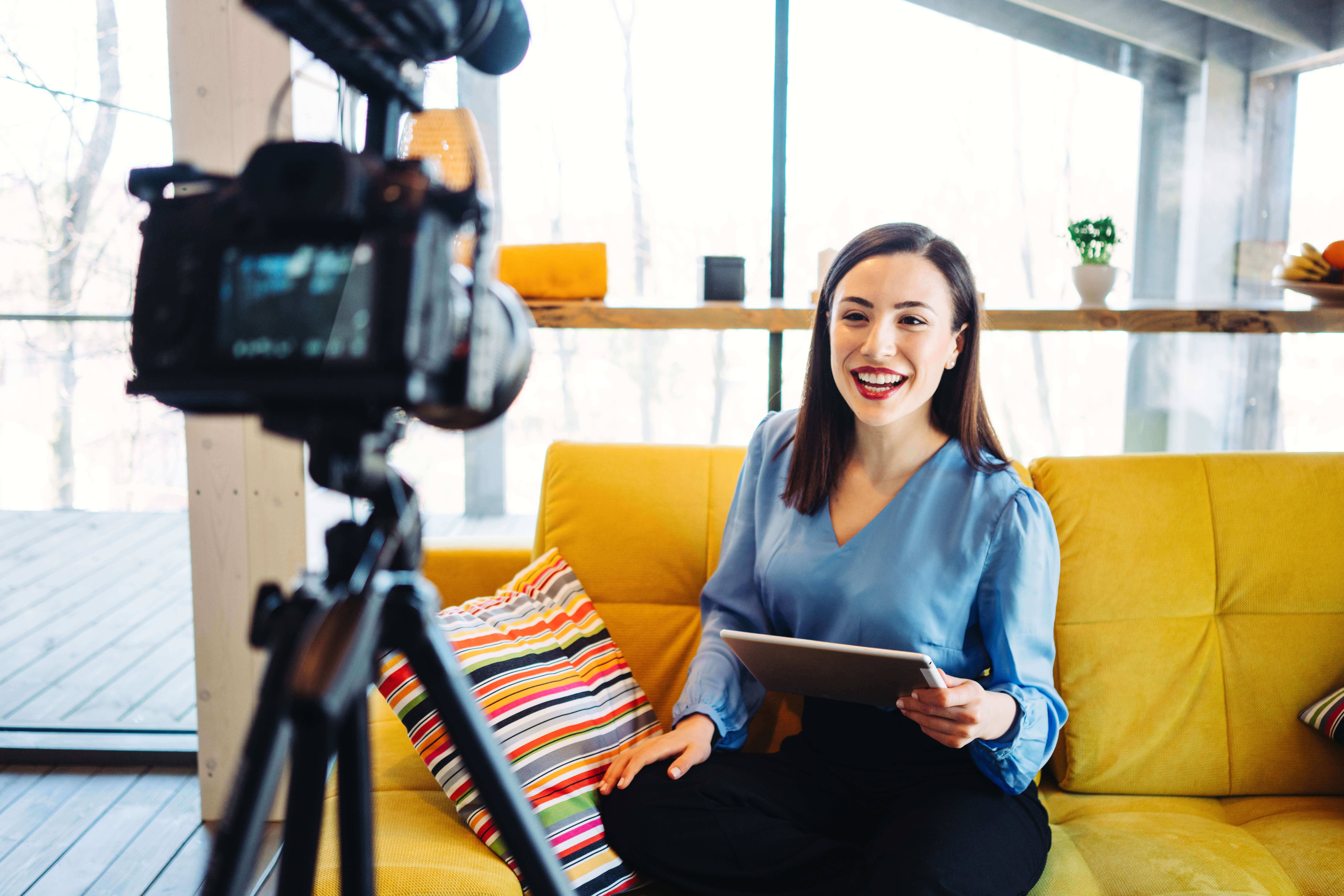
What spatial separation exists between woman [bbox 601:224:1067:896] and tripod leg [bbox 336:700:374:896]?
0.63 meters

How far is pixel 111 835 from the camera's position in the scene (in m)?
1.94

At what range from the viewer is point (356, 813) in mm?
637

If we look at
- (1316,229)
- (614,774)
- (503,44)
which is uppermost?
(1316,229)

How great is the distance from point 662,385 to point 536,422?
431 mm

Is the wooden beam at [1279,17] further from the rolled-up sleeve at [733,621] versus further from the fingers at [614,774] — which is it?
the fingers at [614,774]

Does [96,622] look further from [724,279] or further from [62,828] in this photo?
[724,279]

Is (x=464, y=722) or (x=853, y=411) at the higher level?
(x=853, y=411)

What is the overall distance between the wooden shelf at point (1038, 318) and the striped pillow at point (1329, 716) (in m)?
0.69

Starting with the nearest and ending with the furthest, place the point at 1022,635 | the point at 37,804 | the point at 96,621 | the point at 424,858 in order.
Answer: the point at 424,858
the point at 1022,635
the point at 37,804
the point at 96,621

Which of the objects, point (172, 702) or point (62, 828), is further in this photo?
point (172, 702)

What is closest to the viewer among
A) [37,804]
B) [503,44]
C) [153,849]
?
[503,44]

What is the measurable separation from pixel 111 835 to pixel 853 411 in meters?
1.84

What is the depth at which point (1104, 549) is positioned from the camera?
154 cm

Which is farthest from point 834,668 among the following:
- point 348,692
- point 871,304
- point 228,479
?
point 228,479
